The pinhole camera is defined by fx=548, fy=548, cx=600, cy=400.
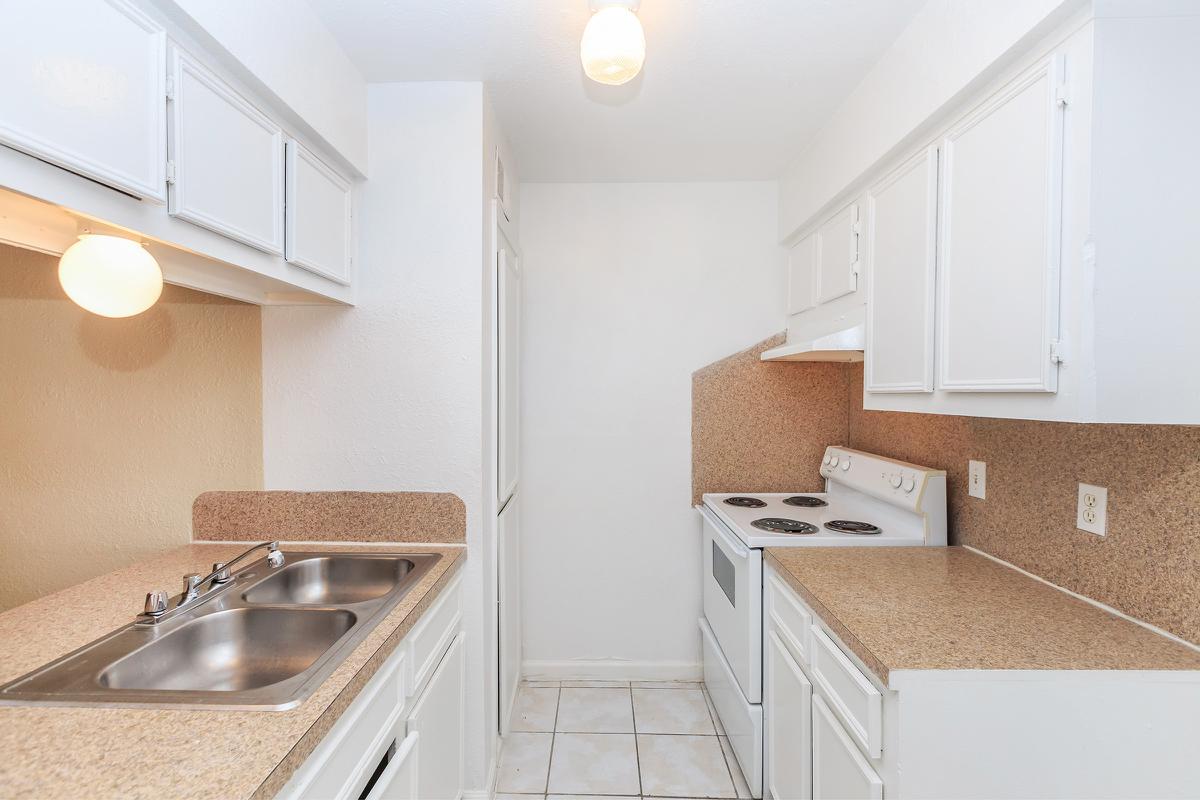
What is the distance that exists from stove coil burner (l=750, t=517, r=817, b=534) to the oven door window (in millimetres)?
195

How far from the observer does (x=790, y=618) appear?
1.64m

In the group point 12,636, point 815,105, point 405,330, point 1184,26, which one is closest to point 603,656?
point 405,330

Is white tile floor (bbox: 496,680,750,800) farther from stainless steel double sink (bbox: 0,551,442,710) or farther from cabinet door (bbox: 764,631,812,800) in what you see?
stainless steel double sink (bbox: 0,551,442,710)

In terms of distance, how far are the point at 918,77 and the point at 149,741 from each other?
2197 mm

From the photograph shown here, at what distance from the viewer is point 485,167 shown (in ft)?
6.19

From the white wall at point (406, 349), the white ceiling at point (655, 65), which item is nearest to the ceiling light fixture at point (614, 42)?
the white ceiling at point (655, 65)

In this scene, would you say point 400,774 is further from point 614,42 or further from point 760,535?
point 614,42

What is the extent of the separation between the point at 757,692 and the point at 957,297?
1.40 meters

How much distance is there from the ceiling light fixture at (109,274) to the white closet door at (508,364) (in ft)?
3.35

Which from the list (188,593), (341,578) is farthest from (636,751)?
(188,593)

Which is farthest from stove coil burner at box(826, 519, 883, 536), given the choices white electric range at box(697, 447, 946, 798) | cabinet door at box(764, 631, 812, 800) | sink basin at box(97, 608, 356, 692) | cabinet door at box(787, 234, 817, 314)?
sink basin at box(97, 608, 356, 692)

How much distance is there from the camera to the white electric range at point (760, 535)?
1864 mm

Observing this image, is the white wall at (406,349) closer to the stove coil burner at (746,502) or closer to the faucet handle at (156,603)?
the faucet handle at (156,603)

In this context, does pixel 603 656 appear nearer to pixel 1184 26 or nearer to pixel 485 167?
pixel 485 167
